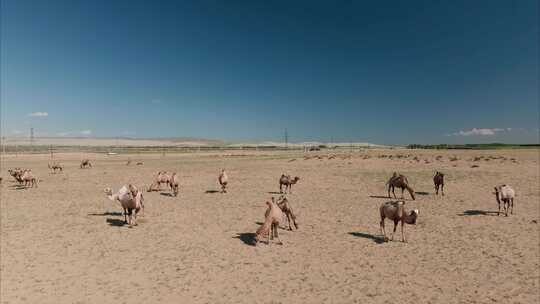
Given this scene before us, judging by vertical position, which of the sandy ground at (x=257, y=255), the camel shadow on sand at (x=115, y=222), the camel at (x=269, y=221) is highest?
the camel at (x=269, y=221)

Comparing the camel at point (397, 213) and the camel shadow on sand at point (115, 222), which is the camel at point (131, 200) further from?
the camel at point (397, 213)

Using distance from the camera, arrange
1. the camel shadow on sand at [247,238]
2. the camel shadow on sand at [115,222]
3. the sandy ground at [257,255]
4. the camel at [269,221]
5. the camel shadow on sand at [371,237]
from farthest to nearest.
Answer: the camel shadow on sand at [115,222]
the camel shadow on sand at [371,237]
the camel shadow on sand at [247,238]
the camel at [269,221]
the sandy ground at [257,255]

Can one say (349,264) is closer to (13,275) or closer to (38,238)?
(13,275)

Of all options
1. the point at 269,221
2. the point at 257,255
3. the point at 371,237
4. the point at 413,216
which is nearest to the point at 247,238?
the point at 269,221

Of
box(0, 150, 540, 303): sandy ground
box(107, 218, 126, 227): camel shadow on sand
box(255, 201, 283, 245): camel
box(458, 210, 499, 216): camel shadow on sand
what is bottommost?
box(0, 150, 540, 303): sandy ground

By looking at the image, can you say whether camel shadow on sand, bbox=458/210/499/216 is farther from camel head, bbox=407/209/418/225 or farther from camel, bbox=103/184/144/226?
camel, bbox=103/184/144/226

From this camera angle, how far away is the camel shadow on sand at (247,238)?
12890mm

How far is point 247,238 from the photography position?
531 inches

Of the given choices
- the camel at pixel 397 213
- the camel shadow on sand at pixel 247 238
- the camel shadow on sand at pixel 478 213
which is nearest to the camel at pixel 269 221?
the camel shadow on sand at pixel 247 238

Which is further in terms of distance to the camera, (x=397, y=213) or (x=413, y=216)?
(x=397, y=213)

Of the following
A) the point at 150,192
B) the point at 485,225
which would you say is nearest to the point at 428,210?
the point at 485,225

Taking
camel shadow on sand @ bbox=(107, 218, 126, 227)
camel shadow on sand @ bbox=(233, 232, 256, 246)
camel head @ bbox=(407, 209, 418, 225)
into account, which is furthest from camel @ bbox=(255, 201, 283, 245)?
camel shadow on sand @ bbox=(107, 218, 126, 227)

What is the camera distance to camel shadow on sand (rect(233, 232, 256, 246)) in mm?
12890

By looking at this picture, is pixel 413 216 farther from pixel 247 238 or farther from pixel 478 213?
pixel 478 213
